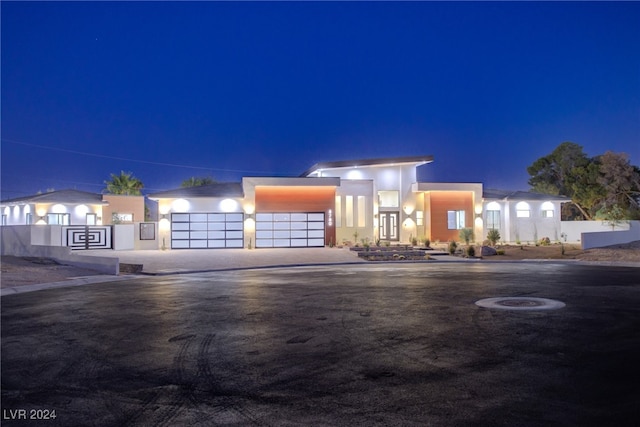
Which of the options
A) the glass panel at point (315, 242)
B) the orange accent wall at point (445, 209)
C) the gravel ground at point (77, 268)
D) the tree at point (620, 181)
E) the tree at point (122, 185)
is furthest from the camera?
the tree at point (122, 185)

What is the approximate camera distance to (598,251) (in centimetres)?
2766

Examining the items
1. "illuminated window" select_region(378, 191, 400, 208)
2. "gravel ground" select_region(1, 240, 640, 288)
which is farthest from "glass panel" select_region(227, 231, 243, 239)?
"gravel ground" select_region(1, 240, 640, 288)

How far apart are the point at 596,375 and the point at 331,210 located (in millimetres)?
29182

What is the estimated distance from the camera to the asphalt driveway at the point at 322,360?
16.7 ft

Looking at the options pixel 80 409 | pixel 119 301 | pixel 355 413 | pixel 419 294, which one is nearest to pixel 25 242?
pixel 119 301

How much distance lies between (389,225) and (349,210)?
165 inches

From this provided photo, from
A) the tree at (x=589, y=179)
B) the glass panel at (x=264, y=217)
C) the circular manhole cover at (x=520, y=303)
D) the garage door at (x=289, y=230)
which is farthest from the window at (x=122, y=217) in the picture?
the tree at (x=589, y=179)

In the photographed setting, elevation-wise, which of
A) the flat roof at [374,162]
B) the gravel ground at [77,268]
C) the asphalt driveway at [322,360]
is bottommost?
the asphalt driveway at [322,360]

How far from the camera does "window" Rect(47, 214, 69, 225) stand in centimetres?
4062

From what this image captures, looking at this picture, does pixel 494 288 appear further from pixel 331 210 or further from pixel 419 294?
pixel 331 210

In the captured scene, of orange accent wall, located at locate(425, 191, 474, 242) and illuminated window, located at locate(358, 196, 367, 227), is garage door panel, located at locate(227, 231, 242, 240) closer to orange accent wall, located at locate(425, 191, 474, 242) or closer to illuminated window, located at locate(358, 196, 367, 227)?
illuminated window, located at locate(358, 196, 367, 227)

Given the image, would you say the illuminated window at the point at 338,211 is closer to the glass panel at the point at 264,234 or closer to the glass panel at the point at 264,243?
the glass panel at the point at 264,234

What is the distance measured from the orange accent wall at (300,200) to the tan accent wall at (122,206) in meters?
17.5

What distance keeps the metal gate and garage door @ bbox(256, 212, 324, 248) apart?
9865 mm
